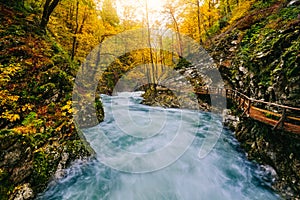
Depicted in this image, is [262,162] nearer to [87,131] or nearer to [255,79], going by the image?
[255,79]

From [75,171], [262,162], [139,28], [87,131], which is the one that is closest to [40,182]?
[75,171]

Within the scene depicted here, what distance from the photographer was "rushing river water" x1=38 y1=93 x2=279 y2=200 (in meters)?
4.73

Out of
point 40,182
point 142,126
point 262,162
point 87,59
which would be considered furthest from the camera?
point 87,59

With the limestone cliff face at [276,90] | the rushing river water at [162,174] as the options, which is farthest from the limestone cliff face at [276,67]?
the rushing river water at [162,174]

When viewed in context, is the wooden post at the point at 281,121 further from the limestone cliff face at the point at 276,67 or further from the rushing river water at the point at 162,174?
the rushing river water at the point at 162,174

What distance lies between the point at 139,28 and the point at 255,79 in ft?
49.7

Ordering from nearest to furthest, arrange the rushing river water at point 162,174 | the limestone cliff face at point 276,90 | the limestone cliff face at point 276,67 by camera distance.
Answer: the limestone cliff face at point 276,90 < the rushing river water at point 162,174 < the limestone cliff face at point 276,67

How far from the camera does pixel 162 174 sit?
226 inches

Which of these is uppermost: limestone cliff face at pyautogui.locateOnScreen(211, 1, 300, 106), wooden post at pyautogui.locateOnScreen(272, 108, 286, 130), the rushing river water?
limestone cliff face at pyautogui.locateOnScreen(211, 1, 300, 106)

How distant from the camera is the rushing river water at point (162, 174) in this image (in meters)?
4.73

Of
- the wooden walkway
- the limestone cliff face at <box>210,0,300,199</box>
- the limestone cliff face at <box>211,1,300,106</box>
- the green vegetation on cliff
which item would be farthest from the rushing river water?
the limestone cliff face at <box>211,1,300,106</box>

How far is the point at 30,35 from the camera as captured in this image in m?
A: 6.57

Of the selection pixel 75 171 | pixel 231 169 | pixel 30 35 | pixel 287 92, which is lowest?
pixel 231 169

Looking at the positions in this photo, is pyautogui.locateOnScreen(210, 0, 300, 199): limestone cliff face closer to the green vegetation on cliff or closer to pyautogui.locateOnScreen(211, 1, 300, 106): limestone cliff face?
pyautogui.locateOnScreen(211, 1, 300, 106): limestone cliff face
